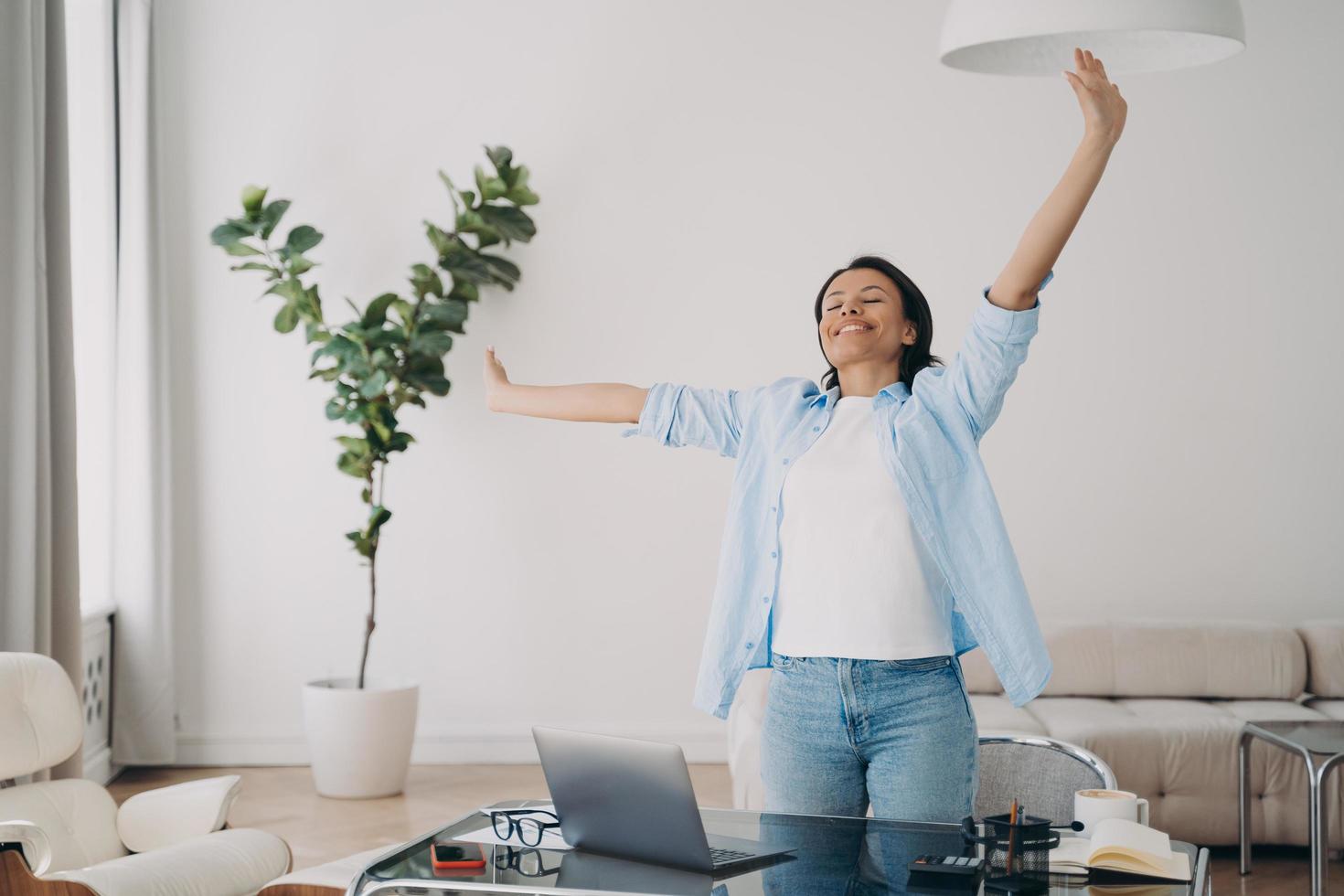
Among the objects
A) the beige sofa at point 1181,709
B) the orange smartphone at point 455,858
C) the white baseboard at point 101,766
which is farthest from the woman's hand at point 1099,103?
the white baseboard at point 101,766

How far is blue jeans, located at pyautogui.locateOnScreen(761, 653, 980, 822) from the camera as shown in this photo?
1.79 meters

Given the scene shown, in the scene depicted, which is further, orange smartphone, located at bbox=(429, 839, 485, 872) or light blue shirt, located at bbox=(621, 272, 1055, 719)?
light blue shirt, located at bbox=(621, 272, 1055, 719)

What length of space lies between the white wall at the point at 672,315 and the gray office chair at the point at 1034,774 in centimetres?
294

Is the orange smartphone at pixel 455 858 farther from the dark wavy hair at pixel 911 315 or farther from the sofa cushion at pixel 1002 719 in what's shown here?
the sofa cushion at pixel 1002 719

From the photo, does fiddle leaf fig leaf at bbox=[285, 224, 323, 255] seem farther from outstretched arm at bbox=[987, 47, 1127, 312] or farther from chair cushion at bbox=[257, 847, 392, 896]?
outstretched arm at bbox=[987, 47, 1127, 312]

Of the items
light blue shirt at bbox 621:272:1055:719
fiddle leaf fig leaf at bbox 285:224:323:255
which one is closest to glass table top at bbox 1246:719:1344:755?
light blue shirt at bbox 621:272:1055:719

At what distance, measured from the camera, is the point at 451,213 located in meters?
5.04

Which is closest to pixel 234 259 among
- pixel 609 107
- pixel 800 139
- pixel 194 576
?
pixel 194 576

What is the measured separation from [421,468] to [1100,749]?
2695mm

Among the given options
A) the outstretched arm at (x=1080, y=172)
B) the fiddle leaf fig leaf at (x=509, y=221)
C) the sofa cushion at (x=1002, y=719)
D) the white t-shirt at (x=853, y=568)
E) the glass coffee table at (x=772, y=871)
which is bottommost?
the sofa cushion at (x=1002, y=719)

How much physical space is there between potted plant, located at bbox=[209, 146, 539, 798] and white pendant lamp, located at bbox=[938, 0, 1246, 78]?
2.78m

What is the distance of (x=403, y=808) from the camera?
4.37 meters

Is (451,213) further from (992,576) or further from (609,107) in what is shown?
(992,576)

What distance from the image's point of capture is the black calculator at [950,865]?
150cm
